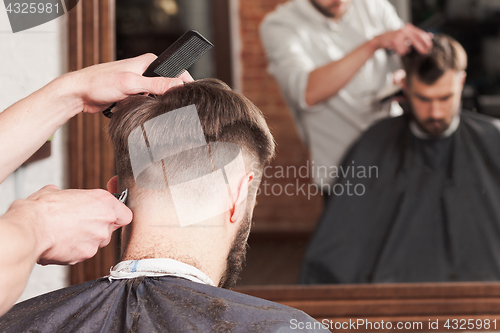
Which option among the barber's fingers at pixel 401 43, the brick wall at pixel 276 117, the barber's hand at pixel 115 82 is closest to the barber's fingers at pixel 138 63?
the barber's hand at pixel 115 82

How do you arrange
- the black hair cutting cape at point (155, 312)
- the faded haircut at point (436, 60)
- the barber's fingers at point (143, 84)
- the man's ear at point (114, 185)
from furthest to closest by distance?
the faded haircut at point (436, 60), the man's ear at point (114, 185), the barber's fingers at point (143, 84), the black hair cutting cape at point (155, 312)

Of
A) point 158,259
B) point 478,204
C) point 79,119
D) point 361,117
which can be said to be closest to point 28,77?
point 79,119

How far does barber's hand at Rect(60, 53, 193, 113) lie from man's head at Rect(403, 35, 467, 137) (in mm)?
1209

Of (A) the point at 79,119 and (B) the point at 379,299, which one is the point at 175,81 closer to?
(A) the point at 79,119

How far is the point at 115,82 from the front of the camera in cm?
87

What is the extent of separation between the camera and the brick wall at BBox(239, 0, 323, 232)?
1.82 meters

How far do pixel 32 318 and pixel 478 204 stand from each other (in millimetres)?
1726

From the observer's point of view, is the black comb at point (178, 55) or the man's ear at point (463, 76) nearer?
the black comb at point (178, 55)

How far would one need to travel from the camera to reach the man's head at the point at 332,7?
1.80m

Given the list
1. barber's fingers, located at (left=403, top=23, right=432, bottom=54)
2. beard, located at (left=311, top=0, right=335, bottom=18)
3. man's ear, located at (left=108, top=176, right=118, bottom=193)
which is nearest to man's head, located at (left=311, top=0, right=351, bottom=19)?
beard, located at (left=311, top=0, right=335, bottom=18)

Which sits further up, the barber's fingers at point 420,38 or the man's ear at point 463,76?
the barber's fingers at point 420,38

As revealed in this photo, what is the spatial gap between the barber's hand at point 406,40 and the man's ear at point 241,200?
3.77ft

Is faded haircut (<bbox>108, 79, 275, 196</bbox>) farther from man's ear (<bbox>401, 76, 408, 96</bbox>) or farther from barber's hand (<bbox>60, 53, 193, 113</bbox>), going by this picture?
man's ear (<bbox>401, 76, 408, 96</bbox>)

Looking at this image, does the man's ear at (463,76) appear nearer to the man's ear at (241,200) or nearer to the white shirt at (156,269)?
the man's ear at (241,200)
